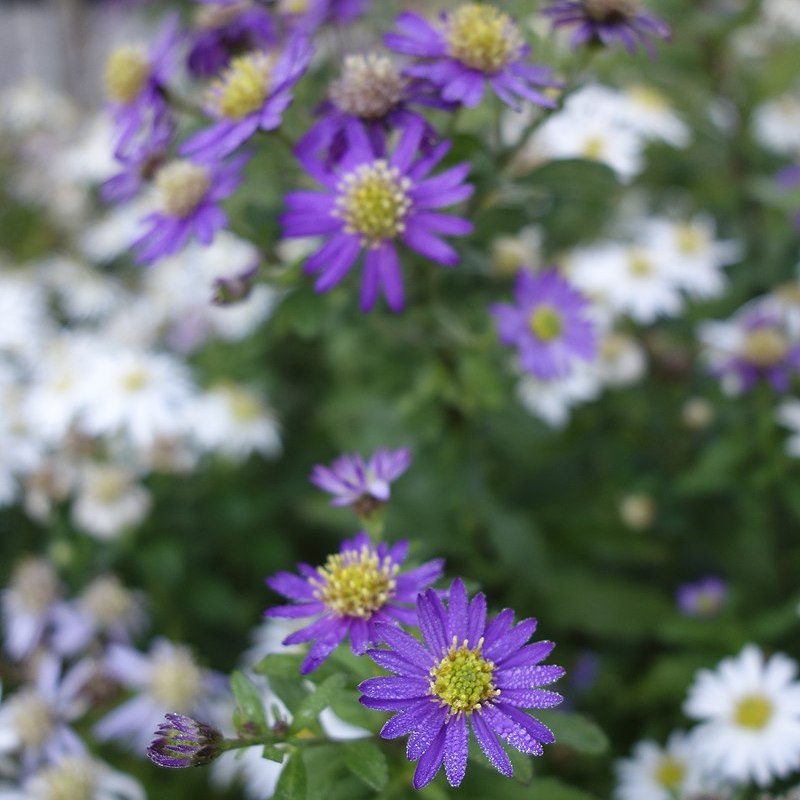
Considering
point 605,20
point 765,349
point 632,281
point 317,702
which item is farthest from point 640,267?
point 317,702

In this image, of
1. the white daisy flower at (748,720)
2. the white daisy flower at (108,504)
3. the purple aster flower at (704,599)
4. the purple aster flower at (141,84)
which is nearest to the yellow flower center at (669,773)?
the white daisy flower at (748,720)

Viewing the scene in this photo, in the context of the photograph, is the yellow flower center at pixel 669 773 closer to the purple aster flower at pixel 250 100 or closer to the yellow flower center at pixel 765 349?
the yellow flower center at pixel 765 349

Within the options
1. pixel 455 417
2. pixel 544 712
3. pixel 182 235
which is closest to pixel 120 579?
pixel 455 417

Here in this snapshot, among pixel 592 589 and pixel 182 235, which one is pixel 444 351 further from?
pixel 592 589

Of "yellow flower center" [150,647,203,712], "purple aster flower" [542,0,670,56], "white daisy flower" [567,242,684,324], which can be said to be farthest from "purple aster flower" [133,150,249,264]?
"white daisy flower" [567,242,684,324]

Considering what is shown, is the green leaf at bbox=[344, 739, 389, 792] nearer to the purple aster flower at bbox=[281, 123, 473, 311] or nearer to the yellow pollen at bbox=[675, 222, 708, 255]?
the purple aster flower at bbox=[281, 123, 473, 311]
